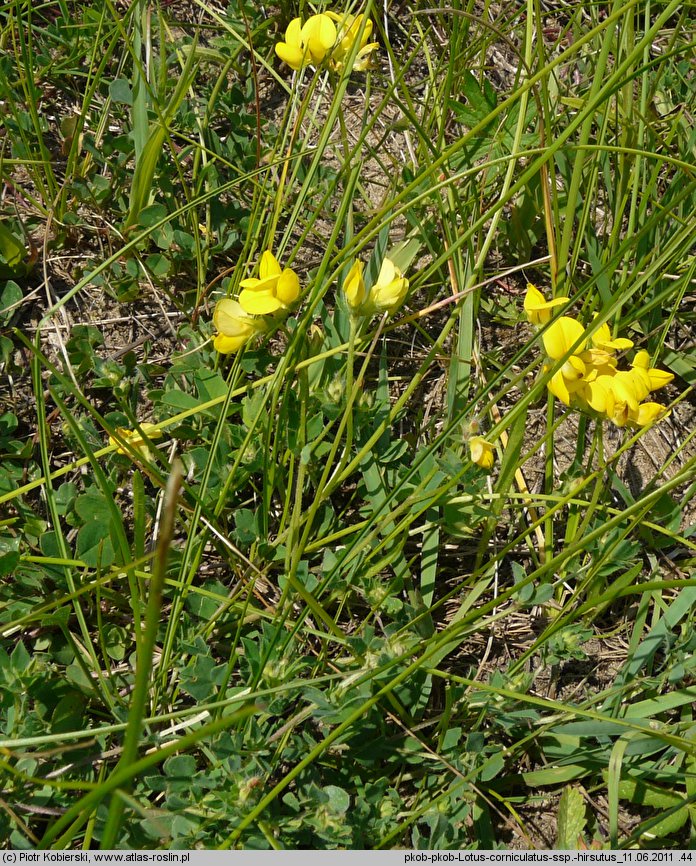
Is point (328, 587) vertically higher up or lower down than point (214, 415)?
lower down

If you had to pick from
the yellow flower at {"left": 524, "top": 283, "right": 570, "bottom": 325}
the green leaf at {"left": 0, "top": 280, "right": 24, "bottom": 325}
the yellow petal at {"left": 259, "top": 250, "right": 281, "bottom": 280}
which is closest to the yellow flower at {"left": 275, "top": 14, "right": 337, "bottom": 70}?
the yellow petal at {"left": 259, "top": 250, "right": 281, "bottom": 280}

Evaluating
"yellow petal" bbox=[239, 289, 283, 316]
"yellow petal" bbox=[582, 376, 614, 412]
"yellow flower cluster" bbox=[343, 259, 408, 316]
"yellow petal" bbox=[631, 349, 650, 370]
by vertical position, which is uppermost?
"yellow flower cluster" bbox=[343, 259, 408, 316]

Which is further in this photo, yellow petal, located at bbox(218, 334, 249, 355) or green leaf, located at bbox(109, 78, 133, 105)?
green leaf, located at bbox(109, 78, 133, 105)

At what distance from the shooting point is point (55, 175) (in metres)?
1.95

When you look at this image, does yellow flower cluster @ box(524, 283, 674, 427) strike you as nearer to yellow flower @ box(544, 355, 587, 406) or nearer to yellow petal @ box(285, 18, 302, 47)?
yellow flower @ box(544, 355, 587, 406)

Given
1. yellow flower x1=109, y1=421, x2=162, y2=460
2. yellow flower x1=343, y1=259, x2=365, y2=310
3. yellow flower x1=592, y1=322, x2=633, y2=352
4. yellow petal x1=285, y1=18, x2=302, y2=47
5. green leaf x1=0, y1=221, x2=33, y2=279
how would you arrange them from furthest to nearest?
green leaf x1=0, y1=221, x2=33, y2=279 < yellow petal x1=285, y1=18, x2=302, y2=47 < yellow flower x1=109, y1=421, x2=162, y2=460 < yellow flower x1=592, y1=322, x2=633, y2=352 < yellow flower x1=343, y1=259, x2=365, y2=310

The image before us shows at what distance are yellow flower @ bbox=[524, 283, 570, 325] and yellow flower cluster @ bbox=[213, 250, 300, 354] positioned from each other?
16.8 inches

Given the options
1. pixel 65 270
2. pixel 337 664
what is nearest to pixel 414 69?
pixel 65 270

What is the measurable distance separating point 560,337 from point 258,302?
538 mm

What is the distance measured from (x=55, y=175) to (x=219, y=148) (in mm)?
458

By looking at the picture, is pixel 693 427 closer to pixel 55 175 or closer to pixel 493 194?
pixel 493 194

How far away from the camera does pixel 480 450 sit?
1.30 meters

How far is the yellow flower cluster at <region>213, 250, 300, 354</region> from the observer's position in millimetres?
1244

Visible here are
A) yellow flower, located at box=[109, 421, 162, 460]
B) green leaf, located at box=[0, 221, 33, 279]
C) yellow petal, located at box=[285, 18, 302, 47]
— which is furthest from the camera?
green leaf, located at box=[0, 221, 33, 279]
